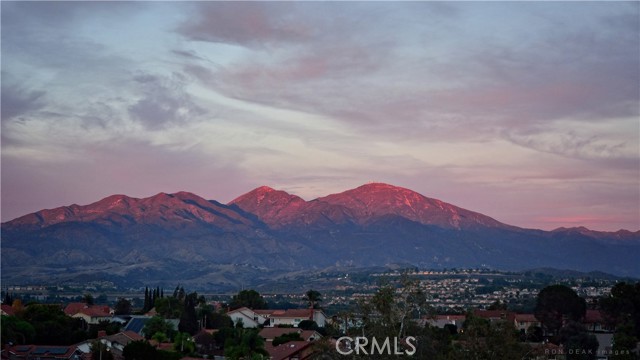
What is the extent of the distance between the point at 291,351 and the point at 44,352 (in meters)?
17.1

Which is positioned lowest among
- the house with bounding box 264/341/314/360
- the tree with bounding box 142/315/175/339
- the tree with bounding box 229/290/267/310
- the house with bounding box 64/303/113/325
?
the house with bounding box 264/341/314/360

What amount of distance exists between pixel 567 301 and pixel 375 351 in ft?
176

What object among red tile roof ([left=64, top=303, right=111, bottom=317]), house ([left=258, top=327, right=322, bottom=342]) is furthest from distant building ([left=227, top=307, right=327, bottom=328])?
red tile roof ([left=64, top=303, right=111, bottom=317])

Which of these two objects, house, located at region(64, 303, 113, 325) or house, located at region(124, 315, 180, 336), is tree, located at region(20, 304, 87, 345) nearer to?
house, located at region(124, 315, 180, 336)

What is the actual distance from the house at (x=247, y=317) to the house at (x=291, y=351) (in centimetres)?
2558

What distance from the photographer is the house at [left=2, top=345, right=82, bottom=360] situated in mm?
63000

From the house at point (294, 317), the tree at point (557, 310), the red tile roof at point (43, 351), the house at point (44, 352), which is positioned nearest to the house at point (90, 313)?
the house at point (294, 317)

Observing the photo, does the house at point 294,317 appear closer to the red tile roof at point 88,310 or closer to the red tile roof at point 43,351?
the red tile roof at point 88,310

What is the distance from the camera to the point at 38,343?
70625 mm

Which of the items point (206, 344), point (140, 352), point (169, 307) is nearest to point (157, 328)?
point (206, 344)

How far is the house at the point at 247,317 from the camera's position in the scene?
316 ft

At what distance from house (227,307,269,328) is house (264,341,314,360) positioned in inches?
1007

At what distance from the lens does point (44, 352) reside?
64.5 m

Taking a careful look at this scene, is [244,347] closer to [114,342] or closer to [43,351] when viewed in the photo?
[114,342]
